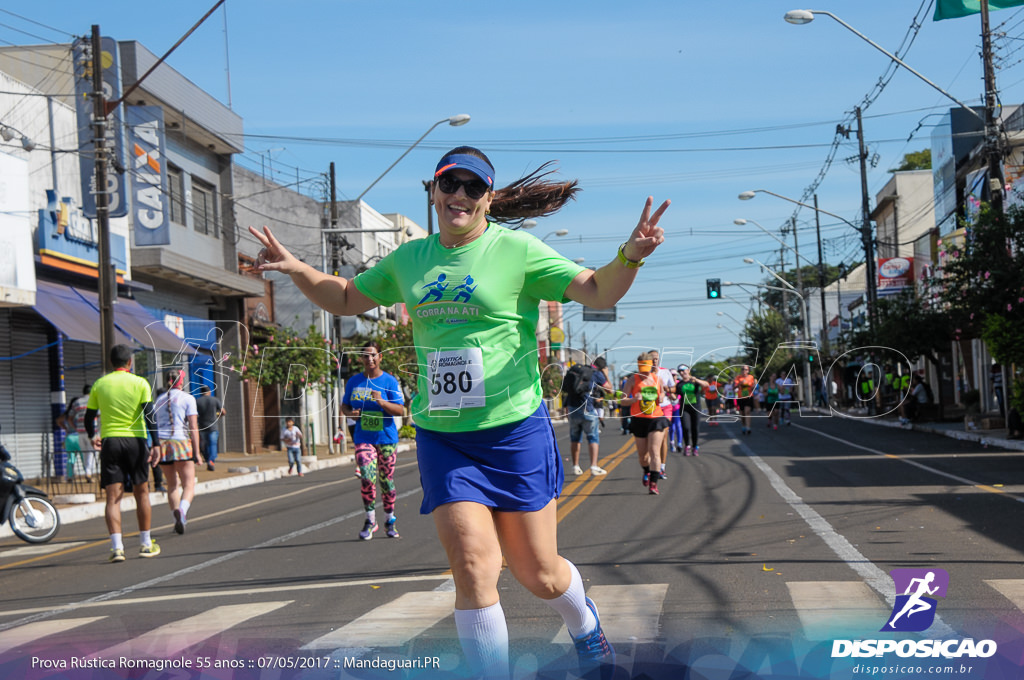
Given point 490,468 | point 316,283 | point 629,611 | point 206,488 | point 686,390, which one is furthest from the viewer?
point 206,488

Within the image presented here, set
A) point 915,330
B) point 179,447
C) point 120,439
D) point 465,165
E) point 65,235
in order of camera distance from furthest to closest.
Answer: point 915,330 < point 65,235 < point 179,447 < point 120,439 < point 465,165

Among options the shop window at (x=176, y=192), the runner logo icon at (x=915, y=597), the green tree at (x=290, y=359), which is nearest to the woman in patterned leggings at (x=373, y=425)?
the runner logo icon at (x=915, y=597)

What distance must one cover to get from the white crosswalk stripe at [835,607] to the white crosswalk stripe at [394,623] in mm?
Result: 2095

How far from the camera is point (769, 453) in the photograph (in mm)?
23953

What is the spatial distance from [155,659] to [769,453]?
19.5m

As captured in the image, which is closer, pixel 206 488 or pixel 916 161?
pixel 206 488

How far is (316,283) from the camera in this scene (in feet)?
16.2

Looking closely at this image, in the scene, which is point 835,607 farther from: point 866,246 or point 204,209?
point 204,209

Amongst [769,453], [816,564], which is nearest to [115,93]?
[769,453]

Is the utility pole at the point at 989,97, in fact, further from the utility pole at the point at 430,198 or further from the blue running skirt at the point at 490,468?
the blue running skirt at the point at 490,468

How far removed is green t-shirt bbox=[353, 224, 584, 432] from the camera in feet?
14.5

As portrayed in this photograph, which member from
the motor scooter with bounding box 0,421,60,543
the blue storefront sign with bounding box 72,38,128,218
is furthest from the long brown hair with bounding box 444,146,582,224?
the blue storefront sign with bounding box 72,38,128,218

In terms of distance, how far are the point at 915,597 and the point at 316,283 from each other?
4.14m

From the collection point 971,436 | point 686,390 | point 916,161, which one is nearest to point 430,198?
point 686,390
